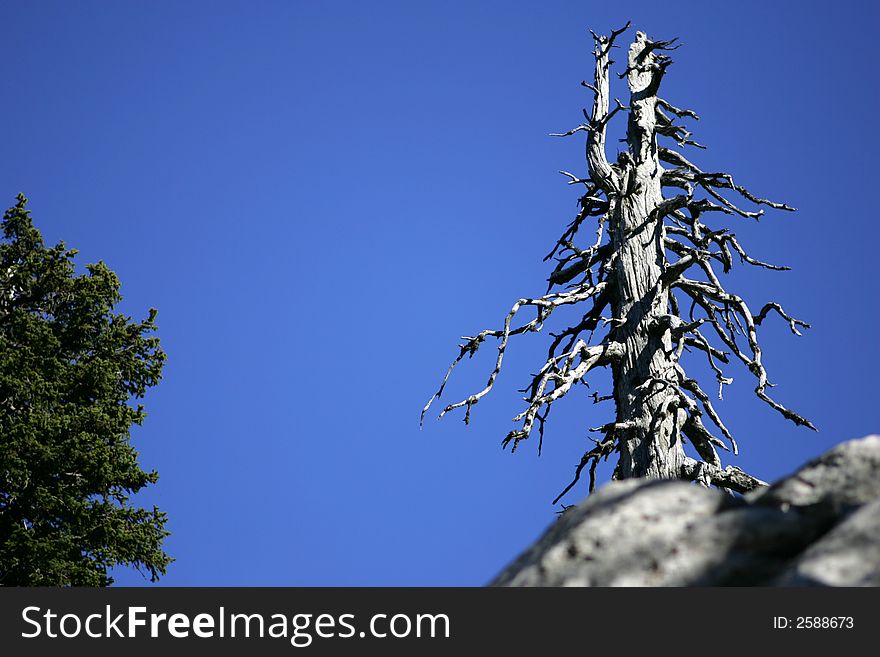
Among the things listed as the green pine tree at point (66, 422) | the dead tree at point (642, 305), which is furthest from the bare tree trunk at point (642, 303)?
the green pine tree at point (66, 422)

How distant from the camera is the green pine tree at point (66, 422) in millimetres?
14508

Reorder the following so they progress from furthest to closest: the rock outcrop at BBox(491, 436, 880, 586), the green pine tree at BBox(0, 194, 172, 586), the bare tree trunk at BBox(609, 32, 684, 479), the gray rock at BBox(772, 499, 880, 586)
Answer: the green pine tree at BBox(0, 194, 172, 586)
the bare tree trunk at BBox(609, 32, 684, 479)
the rock outcrop at BBox(491, 436, 880, 586)
the gray rock at BBox(772, 499, 880, 586)

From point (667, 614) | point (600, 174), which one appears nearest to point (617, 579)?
point (667, 614)

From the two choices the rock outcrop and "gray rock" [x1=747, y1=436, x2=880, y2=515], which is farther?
"gray rock" [x1=747, y1=436, x2=880, y2=515]

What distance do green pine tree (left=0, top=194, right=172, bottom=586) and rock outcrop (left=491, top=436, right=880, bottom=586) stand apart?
11807 mm

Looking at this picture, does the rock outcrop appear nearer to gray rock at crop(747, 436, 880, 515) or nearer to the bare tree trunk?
gray rock at crop(747, 436, 880, 515)

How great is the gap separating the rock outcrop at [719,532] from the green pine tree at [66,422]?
11.8 m

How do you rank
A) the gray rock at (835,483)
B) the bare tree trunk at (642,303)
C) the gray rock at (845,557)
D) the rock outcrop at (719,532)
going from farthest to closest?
the bare tree trunk at (642,303)
the gray rock at (835,483)
the rock outcrop at (719,532)
the gray rock at (845,557)

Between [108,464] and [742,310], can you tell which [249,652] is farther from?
[108,464]

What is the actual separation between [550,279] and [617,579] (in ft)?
28.0

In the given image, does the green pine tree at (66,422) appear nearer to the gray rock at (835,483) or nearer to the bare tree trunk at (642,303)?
the bare tree trunk at (642,303)

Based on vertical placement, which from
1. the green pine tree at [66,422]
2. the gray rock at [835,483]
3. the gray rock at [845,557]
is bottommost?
the gray rock at [845,557]

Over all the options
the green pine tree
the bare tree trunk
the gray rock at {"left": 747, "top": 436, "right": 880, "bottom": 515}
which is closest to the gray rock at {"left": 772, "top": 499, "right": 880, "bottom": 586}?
the gray rock at {"left": 747, "top": 436, "right": 880, "bottom": 515}

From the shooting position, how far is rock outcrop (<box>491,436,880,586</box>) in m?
4.35
